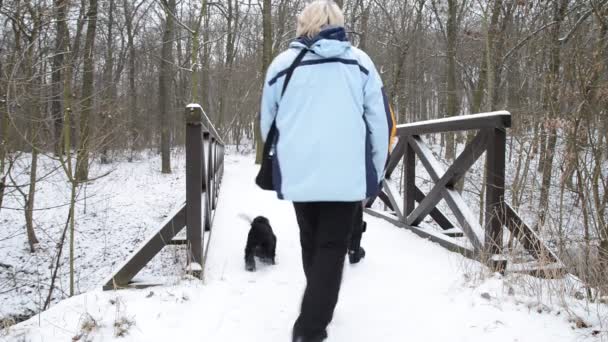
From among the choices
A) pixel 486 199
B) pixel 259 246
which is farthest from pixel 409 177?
pixel 259 246

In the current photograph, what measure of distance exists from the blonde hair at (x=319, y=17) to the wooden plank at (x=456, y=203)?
222 centimetres

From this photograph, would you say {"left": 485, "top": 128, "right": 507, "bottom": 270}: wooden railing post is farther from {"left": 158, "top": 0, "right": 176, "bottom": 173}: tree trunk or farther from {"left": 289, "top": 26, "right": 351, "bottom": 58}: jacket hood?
{"left": 158, "top": 0, "right": 176, "bottom": 173}: tree trunk

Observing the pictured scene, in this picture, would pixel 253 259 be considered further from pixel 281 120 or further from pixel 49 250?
pixel 49 250

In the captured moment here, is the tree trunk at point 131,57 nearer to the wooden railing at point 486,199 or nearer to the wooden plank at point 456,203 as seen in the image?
the wooden plank at point 456,203

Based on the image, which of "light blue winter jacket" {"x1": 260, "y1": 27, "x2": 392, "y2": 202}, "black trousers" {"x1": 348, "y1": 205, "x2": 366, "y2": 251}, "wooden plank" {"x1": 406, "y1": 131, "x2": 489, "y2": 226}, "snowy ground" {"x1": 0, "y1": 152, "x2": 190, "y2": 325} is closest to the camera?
"light blue winter jacket" {"x1": 260, "y1": 27, "x2": 392, "y2": 202}

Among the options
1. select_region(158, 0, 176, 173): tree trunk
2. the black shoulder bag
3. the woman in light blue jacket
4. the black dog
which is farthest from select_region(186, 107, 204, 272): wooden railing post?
select_region(158, 0, 176, 173): tree trunk

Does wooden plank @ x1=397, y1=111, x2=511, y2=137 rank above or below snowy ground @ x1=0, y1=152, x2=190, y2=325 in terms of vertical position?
above

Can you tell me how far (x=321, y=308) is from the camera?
6.81 ft

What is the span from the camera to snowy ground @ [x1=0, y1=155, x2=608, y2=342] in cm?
225

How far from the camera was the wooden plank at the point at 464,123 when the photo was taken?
317 cm

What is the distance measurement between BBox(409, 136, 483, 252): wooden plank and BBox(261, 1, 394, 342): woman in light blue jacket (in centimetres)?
174

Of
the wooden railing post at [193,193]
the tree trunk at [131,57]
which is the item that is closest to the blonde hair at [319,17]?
the wooden railing post at [193,193]

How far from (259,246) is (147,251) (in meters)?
0.89

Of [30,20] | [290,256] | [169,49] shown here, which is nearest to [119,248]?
[30,20]
